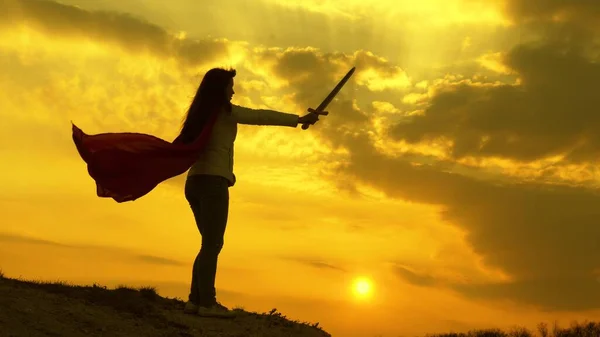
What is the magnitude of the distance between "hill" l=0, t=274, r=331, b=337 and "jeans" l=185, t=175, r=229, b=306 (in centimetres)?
74

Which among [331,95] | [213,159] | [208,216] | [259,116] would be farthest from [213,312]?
[331,95]

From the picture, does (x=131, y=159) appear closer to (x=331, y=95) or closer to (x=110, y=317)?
(x=110, y=317)

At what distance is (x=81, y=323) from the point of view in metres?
11.2

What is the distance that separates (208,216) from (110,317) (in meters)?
2.03

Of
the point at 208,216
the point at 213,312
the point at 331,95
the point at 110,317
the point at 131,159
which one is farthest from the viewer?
the point at 331,95

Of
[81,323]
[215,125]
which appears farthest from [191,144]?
[81,323]

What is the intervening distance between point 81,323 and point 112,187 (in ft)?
7.33

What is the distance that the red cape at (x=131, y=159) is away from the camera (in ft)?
40.2

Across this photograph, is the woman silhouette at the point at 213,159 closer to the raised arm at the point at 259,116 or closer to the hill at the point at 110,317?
the raised arm at the point at 259,116

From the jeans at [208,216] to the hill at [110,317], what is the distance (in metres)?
0.74

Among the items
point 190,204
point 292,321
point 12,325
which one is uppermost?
point 190,204

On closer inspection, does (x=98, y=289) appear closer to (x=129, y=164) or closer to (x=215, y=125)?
(x=129, y=164)

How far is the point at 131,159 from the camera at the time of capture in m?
12.4

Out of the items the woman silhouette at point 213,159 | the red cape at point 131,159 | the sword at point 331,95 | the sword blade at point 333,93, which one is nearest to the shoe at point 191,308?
the woman silhouette at point 213,159
